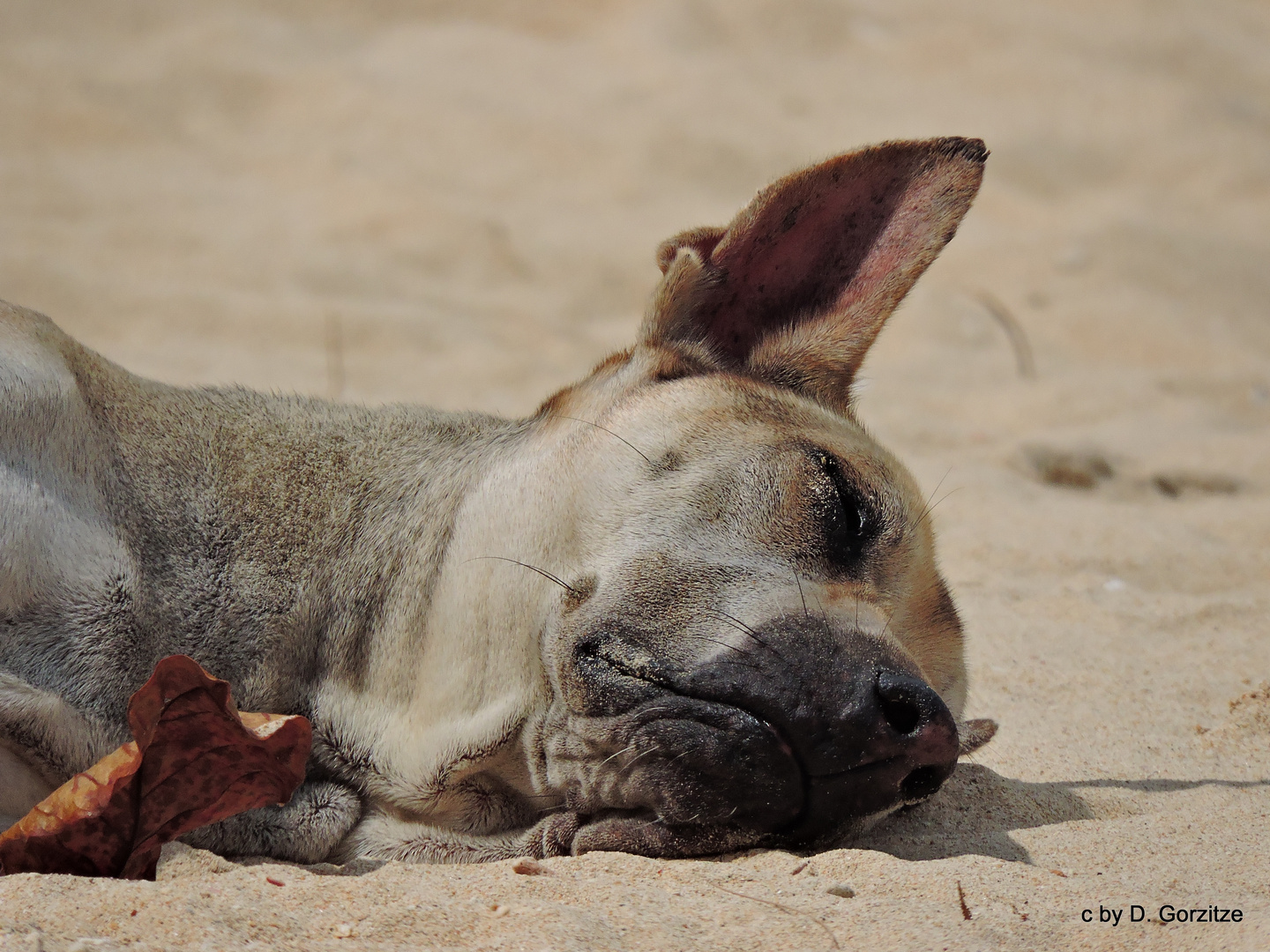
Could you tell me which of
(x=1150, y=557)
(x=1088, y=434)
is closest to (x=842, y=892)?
(x=1150, y=557)

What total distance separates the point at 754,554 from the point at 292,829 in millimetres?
1215

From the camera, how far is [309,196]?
371 inches

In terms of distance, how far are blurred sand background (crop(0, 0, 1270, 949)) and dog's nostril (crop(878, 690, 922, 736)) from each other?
0.28m

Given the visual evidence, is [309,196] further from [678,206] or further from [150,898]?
[150,898]

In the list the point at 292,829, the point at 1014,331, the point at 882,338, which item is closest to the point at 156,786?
the point at 292,829

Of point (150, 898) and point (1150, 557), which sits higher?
point (150, 898)

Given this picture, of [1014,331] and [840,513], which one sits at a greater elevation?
[840,513]

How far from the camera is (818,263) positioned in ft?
12.4

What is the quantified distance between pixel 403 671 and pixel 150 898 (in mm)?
968

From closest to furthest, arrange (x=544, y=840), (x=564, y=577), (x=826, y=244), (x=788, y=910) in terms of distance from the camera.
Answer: (x=788, y=910) < (x=544, y=840) < (x=564, y=577) < (x=826, y=244)

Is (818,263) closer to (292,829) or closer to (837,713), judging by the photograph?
(837,713)

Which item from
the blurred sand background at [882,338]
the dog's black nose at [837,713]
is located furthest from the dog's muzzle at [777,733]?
the blurred sand background at [882,338]

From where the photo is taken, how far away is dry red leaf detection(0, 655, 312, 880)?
8.91 feet

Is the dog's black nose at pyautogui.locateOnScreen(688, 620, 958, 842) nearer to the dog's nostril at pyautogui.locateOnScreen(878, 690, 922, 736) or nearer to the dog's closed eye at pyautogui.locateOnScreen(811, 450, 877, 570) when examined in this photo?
the dog's nostril at pyautogui.locateOnScreen(878, 690, 922, 736)
